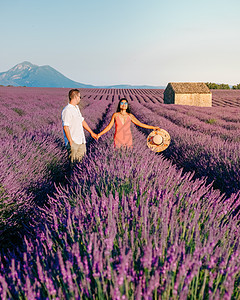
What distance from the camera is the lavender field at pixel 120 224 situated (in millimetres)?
962

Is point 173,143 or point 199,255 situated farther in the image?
point 173,143

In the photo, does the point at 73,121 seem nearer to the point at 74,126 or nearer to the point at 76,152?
the point at 74,126

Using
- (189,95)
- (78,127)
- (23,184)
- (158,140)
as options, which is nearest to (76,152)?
(78,127)

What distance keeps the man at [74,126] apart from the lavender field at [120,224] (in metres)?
0.31

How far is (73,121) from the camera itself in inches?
143

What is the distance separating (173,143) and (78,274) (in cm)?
517

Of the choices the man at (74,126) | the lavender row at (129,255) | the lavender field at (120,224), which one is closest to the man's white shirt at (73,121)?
the man at (74,126)

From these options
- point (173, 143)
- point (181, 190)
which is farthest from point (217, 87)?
point (181, 190)

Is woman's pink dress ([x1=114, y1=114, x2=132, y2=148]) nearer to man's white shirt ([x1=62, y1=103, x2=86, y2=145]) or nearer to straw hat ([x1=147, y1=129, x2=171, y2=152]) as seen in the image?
straw hat ([x1=147, y1=129, x2=171, y2=152])

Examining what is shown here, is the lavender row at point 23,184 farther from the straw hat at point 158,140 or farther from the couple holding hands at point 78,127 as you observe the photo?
the straw hat at point 158,140

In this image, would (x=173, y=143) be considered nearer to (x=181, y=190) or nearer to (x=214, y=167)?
(x=214, y=167)

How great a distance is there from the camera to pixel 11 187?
2.61 m

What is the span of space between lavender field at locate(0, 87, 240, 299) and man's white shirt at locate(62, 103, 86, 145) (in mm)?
399

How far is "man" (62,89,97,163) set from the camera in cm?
354
